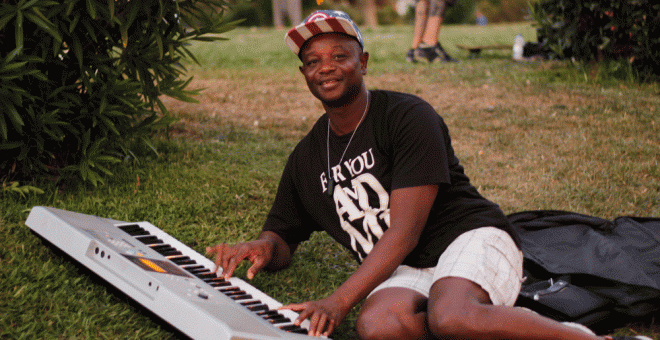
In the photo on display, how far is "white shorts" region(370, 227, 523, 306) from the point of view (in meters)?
2.17

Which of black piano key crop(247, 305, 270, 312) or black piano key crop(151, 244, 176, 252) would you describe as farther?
black piano key crop(151, 244, 176, 252)

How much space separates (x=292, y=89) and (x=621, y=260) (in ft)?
16.7

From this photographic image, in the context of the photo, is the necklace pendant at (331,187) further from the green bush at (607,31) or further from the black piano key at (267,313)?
the green bush at (607,31)

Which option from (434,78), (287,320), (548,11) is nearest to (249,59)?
(434,78)

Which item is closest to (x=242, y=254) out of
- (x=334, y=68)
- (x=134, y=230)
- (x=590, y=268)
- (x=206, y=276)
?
(x=206, y=276)

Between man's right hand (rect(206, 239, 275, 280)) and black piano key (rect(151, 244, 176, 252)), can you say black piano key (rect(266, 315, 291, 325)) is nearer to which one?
man's right hand (rect(206, 239, 275, 280))

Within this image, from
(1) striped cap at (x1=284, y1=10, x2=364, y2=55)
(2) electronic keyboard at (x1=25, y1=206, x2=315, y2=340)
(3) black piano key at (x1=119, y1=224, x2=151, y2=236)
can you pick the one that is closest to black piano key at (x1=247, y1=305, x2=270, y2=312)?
(2) electronic keyboard at (x1=25, y1=206, x2=315, y2=340)

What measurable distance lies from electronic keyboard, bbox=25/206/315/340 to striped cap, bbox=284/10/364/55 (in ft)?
3.46

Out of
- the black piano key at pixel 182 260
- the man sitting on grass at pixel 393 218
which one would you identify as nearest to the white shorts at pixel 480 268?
the man sitting on grass at pixel 393 218

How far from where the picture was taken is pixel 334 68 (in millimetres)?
2418

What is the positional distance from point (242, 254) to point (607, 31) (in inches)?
204

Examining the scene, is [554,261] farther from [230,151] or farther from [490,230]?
[230,151]

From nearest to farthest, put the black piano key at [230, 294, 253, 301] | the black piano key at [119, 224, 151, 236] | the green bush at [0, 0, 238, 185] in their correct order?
the black piano key at [230, 294, 253, 301] → the black piano key at [119, 224, 151, 236] → the green bush at [0, 0, 238, 185]

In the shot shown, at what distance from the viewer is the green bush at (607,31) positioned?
5.75 metres
